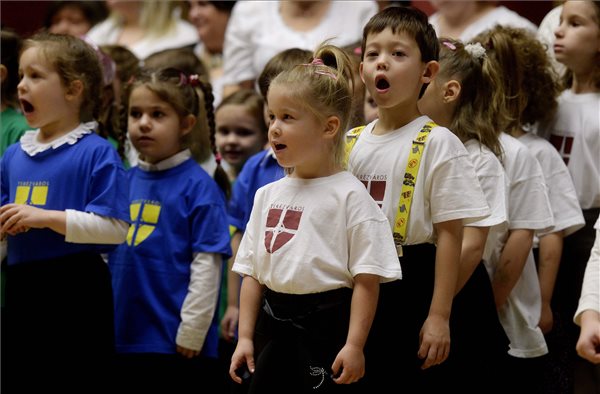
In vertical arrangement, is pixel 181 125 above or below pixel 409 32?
below

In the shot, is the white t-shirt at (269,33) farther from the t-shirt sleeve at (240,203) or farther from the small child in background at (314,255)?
the small child in background at (314,255)

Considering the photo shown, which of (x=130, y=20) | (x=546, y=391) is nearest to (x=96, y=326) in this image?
(x=546, y=391)

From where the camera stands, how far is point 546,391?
3658 millimetres

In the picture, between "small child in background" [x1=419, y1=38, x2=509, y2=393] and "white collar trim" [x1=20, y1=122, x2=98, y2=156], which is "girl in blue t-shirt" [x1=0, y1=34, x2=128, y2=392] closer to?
"white collar trim" [x1=20, y1=122, x2=98, y2=156]

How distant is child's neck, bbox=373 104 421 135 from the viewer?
9.30 feet

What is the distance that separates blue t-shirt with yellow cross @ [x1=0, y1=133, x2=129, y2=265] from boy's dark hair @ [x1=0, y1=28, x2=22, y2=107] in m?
0.82

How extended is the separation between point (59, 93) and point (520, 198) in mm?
1750

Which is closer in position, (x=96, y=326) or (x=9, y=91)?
(x=96, y=326)

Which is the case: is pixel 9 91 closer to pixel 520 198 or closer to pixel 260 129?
pixel 260 129

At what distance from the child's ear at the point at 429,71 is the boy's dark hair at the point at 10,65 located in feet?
6.87

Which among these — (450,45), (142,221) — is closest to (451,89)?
(450,45)

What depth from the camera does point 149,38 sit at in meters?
6.02

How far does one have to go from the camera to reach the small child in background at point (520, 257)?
332cm

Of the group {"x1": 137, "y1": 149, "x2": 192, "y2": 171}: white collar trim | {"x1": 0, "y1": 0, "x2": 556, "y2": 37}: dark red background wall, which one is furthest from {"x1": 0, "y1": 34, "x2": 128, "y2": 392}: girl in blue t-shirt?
{"x1": 0, "y1": 0, "x2": 556, "y2": 37}: dark red background wall
